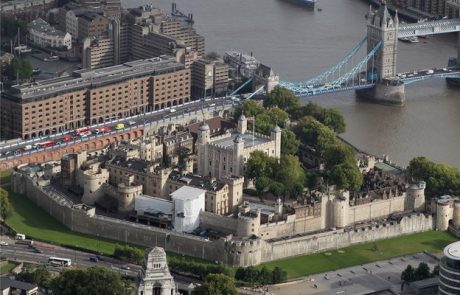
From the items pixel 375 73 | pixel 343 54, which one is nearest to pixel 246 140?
pixel 375 73

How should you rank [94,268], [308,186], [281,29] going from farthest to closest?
[281,29] < [308,186] < [94,268]

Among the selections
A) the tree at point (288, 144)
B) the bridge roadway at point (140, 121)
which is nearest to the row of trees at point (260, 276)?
the tree at point (288, 144)

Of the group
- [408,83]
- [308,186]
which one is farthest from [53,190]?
[408,83]

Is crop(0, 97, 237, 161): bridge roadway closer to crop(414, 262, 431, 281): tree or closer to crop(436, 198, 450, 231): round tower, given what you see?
crop(436, 198, 450, 231): round tower

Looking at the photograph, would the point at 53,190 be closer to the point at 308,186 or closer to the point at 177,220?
the point at 177,220

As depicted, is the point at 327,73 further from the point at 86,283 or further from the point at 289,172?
the point at 86,283

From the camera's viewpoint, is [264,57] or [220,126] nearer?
[220,126]

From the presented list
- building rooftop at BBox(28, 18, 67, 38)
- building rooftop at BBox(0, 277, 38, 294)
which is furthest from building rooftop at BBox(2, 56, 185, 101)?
building rooftop at BBox(0, 277, 38, 294)
